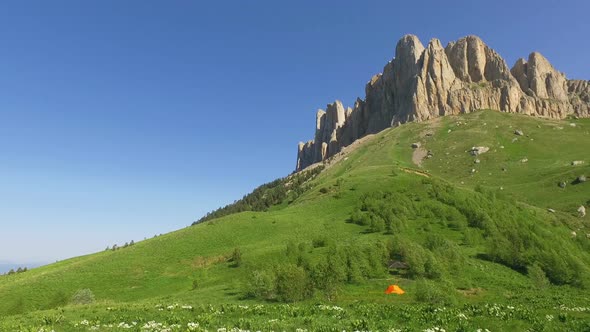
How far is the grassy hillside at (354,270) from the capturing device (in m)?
23.0

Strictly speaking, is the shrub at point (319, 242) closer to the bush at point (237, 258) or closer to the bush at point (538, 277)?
the bush at point (237, 258)

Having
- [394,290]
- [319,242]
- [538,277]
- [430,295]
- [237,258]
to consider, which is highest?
[319,242]

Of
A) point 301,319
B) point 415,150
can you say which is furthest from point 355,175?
point 301,319

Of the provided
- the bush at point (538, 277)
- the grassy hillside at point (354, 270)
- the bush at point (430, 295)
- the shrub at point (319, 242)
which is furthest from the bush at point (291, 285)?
the bush at point (538, 277)

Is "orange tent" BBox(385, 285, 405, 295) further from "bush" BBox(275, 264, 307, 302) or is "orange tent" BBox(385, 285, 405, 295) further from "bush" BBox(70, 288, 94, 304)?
"bush" BBox(70, 288, 94, 304)

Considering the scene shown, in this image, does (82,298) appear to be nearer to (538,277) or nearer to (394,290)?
(394,290)

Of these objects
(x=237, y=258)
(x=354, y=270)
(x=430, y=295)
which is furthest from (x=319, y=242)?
(x=430, y=295)

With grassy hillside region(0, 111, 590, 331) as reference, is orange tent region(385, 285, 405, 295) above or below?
below

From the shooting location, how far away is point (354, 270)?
49.5 m

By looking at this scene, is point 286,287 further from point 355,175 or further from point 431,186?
point 355,175

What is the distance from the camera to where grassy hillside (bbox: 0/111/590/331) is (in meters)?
23.0

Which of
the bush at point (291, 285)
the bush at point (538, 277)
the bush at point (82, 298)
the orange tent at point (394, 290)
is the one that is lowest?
the bush at point (538, 277)

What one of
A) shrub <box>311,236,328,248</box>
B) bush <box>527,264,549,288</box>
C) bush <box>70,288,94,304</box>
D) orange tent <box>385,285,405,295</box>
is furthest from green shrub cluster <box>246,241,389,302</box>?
bush <box>70,288,94,304</box>

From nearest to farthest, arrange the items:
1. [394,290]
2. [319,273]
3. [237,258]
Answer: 1. [319,273]
2. [394,290]
3. [237,258]
